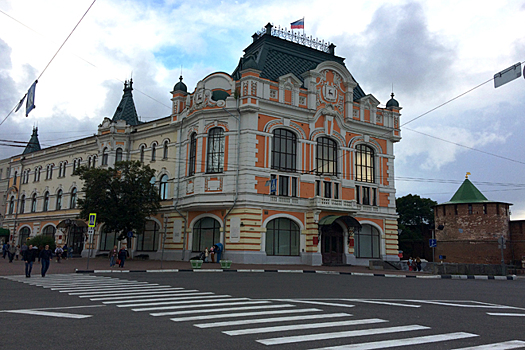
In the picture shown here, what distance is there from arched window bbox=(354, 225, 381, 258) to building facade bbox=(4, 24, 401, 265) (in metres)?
0.09

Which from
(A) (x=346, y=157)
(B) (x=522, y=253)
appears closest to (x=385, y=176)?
(A) (x=346, y=157)

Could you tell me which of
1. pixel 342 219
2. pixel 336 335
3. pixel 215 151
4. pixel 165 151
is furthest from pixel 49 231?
pixel 336 335

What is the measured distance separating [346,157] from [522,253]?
88.3 feet

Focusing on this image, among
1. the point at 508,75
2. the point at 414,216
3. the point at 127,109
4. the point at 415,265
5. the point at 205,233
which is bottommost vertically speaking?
the point at 415,265

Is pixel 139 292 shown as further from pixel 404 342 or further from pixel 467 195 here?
pixel 467 195

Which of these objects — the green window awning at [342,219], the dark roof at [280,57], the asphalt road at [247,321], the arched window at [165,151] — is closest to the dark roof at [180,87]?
the dark roof at [280,57]

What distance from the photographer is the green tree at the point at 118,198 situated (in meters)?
35.4

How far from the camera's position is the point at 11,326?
310 inches

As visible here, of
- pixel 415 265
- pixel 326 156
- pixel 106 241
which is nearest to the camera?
pixel 415 265

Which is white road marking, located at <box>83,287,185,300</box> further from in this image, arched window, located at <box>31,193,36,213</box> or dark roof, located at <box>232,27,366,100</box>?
arched window, located at <box>31,193,36,213</box>

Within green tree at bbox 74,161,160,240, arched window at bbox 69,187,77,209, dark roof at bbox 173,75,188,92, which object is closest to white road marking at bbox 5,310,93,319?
green tree at bbox 74,161,160,240

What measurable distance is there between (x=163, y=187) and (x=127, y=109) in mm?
13444

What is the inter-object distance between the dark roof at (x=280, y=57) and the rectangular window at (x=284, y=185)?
835cm

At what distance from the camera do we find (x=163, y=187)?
138 feet
